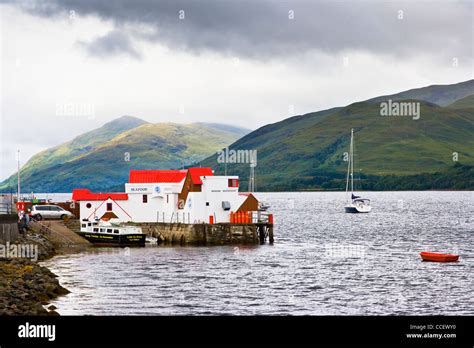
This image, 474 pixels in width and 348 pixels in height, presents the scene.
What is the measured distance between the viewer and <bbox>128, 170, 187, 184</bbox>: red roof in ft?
331

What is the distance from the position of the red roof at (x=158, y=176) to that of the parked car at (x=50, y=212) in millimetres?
15069

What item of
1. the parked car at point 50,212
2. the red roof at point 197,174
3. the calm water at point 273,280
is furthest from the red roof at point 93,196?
the calm water at point 273,280

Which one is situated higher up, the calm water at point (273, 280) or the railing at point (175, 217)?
the railing at point (175, 217)

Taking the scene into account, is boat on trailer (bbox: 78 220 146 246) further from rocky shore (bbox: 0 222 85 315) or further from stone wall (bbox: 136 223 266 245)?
rocky shore (bbox: 0 222 85 315)

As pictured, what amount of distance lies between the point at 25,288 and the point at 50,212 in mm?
62899

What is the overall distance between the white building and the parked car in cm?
724

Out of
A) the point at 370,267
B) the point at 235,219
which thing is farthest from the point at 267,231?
the point at 370,267

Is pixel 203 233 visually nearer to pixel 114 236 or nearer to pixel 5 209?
pixel 114 236

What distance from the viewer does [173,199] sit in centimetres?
9994

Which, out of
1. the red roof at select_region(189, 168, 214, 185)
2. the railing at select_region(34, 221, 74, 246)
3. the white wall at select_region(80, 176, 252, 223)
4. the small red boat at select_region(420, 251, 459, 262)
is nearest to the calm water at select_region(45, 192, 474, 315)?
the small red boat at select_region(420, 251, 459, 262)

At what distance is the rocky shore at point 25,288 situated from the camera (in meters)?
44.3

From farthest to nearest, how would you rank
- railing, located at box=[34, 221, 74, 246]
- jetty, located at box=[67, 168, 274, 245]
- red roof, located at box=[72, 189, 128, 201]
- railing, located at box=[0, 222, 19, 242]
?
red roof, located at box=[72, 189, 128, 201] < railing, located at box=[34, 221, 74, 246] < jetty, located at box=[67, 168, 274, 245] < railing, located at box=[0, 222, 19, 242]

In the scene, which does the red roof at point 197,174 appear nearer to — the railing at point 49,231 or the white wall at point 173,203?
the white wall at point 173,203
